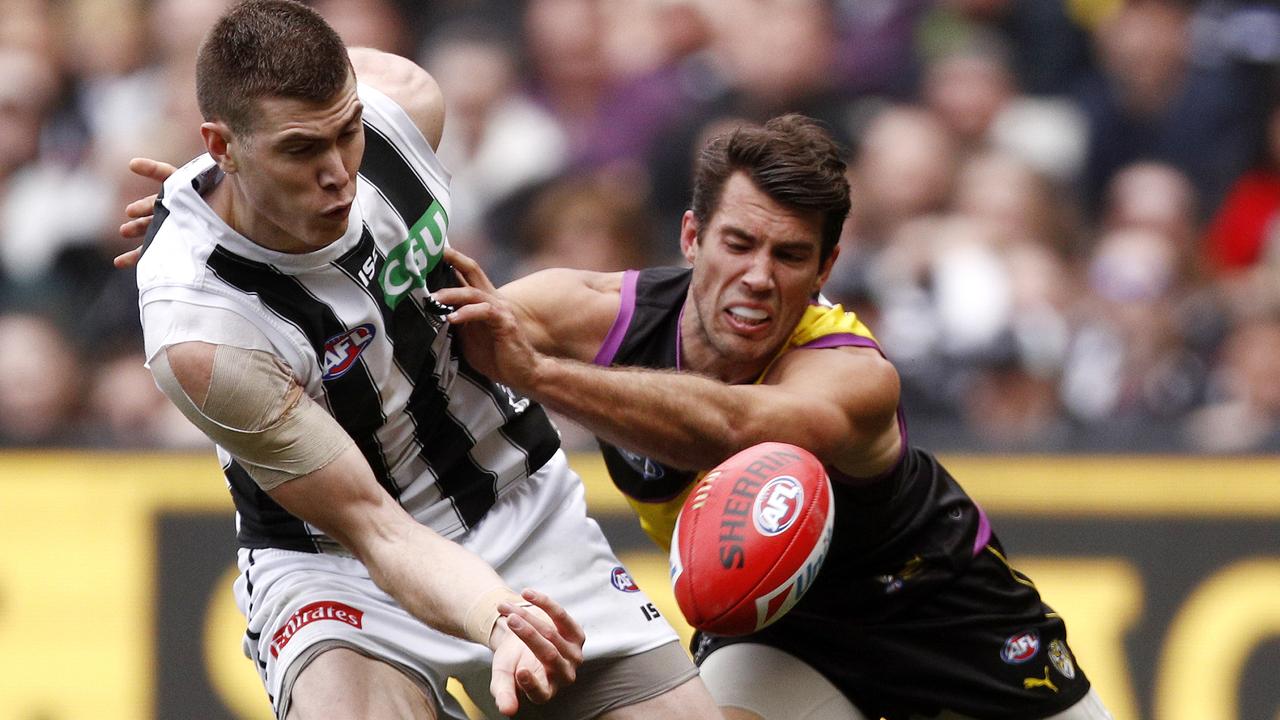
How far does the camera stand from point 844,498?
532 cm

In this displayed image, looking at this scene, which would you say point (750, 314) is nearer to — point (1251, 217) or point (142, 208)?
point (142, 208)

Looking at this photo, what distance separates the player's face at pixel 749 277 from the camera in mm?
5031

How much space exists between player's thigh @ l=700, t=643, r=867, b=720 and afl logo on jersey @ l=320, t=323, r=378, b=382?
1657mm

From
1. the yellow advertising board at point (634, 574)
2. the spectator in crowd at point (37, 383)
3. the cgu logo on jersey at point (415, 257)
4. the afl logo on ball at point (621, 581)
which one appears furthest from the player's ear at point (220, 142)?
the spectator in crowd at point (37, 383)

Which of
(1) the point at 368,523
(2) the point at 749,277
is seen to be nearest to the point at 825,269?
(2) the point at 749,277

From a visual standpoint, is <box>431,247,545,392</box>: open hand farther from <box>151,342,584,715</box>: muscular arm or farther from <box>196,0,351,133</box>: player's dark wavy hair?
<box>196,0,351,133</box>: player's dark wavy hair

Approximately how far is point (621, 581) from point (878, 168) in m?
4.17

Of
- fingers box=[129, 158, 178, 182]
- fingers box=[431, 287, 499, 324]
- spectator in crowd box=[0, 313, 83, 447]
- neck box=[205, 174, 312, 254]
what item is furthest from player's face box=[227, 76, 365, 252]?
spectator in crowd box=[0, 313, 83, 447]

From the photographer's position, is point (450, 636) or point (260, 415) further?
point (450, 636)

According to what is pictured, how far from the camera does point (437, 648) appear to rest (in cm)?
476

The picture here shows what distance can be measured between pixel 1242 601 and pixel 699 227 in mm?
3327

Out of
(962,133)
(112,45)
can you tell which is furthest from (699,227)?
(112,45)

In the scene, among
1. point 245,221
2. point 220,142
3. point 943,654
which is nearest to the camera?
point 220,142

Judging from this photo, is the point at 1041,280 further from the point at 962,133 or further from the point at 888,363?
the point at 888,363
